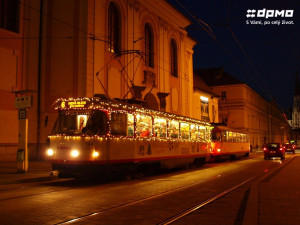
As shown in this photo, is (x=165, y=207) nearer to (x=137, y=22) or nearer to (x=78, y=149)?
(x=78, y=149)

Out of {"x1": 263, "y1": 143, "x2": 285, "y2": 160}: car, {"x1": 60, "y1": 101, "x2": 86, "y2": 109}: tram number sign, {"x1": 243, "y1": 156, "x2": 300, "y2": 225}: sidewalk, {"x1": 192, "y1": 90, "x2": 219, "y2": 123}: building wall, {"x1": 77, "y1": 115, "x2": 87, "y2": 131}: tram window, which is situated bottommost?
{"x1": 243, "y1": 156, "x2": 300, "y2": 225}: sidewalk

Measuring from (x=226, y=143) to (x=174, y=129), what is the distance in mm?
11467

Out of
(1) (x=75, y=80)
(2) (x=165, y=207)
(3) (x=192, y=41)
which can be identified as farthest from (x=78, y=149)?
(3) (x=192, y=41)

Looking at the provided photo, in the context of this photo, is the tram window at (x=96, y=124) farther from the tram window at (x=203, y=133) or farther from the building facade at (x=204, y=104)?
the building facade at (x=204, y=104)

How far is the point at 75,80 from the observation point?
23.3 meters

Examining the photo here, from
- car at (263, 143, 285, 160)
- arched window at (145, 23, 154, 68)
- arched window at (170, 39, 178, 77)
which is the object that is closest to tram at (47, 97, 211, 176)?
arched window at (145, 23, 154, 68)

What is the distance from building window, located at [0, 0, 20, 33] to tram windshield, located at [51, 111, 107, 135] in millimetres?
11357

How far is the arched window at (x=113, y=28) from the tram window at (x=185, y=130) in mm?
9843

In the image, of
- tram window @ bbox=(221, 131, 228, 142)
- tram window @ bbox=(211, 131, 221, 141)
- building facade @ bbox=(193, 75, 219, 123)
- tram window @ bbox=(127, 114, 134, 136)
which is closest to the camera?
tram window @ bbox=(127, 114, 134, 136)

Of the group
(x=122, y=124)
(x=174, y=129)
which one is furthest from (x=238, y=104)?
(x=122, y=124)

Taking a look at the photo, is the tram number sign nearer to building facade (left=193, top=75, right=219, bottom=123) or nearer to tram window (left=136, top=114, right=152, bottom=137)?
tram window (left=136, top=114, right=152, bottom=137)

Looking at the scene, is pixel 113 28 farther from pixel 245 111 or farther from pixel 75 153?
pixel 245 111

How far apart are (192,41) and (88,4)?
1984 centimetres

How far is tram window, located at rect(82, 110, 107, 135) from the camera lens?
12.8 meters
